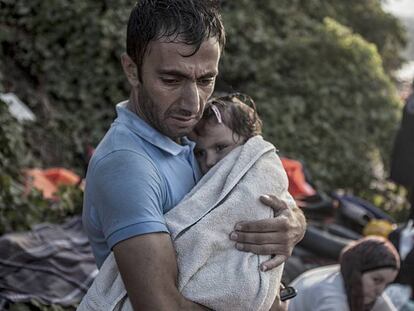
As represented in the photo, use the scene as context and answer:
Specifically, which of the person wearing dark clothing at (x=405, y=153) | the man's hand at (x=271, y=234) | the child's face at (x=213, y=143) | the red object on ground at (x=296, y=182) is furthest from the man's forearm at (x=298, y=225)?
the person wearing dark clothing at (x=405, y=153)

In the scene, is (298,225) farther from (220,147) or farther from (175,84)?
(175,84)

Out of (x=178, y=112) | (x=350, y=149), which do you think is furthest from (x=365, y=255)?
(x=350, y=149)

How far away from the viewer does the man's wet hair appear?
1688 millimetres

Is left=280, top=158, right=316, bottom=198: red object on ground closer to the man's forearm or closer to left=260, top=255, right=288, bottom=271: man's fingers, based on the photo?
the man's forearm

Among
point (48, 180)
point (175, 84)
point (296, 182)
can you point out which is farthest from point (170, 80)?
→ point (296, 182)

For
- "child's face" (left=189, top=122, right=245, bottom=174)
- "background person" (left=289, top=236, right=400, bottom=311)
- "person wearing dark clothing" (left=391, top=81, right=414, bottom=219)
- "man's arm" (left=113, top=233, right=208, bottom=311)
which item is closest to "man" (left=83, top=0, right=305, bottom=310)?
"man's arm" (left=113, top=233, right=208, bottom=311)

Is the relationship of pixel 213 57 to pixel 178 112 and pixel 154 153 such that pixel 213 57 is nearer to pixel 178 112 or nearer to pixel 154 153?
pixel 178 112

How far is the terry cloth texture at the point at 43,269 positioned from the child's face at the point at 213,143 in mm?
1603

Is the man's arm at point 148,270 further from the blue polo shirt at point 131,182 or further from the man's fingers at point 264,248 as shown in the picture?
the man's fingers at point 264,248

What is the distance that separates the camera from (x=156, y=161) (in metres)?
1.74

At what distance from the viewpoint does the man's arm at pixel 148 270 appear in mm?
1581

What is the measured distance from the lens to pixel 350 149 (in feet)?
22.1

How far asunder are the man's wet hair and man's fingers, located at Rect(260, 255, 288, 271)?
1.72 ft

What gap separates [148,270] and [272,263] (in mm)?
328
